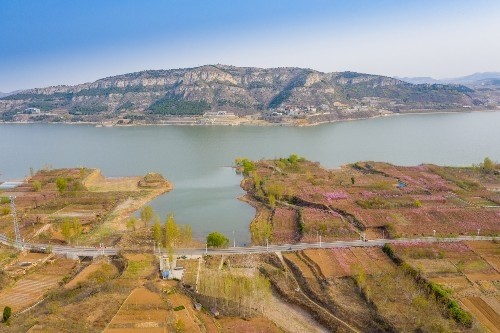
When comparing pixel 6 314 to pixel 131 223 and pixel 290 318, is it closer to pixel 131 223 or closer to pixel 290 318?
pixel 290 318

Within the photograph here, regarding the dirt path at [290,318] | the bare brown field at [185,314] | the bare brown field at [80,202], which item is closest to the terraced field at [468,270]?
the dirt path at [290,318]

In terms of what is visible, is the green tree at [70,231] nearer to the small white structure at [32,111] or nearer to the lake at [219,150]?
the lake at [219,150]

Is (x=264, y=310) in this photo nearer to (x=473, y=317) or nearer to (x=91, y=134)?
(x=473, y=317)

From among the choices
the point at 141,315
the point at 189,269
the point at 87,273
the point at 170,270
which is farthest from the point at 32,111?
the point at 141,315

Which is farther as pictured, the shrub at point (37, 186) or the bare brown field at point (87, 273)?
the shrub at point (37, 186)

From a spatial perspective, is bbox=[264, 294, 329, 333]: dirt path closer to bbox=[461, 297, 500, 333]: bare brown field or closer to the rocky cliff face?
bbox=[461, 297, 500, 333]: bare brown field

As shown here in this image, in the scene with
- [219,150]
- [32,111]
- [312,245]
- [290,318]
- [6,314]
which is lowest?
[290,318]
